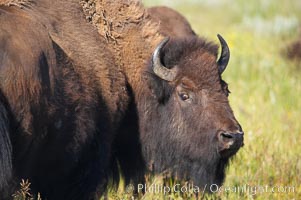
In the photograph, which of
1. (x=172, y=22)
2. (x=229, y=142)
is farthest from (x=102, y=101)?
(x=172, y=22)

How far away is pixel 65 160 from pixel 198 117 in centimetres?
157

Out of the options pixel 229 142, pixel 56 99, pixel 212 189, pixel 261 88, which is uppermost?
pixel 56 99

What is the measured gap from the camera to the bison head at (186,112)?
6949mm

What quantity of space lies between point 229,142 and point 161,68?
1.05 metres

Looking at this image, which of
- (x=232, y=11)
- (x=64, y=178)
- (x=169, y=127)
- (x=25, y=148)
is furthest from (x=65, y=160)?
(x=232, y=11)

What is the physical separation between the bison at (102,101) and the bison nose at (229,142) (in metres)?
0.01

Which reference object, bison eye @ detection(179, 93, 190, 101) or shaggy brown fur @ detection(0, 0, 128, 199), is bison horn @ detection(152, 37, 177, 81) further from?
shaggy brown fur @ detection(0, 0, 128, 199)

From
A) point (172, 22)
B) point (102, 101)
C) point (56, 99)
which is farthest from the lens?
point (172, 22)

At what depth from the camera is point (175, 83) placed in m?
7.16

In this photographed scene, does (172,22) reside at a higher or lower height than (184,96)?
higher

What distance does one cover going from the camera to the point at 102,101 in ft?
21.7

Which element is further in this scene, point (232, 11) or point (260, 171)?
point (232, 11)

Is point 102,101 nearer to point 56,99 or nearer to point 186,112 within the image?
point 56,99

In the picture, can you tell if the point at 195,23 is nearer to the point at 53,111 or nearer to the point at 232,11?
the point at 232,11
